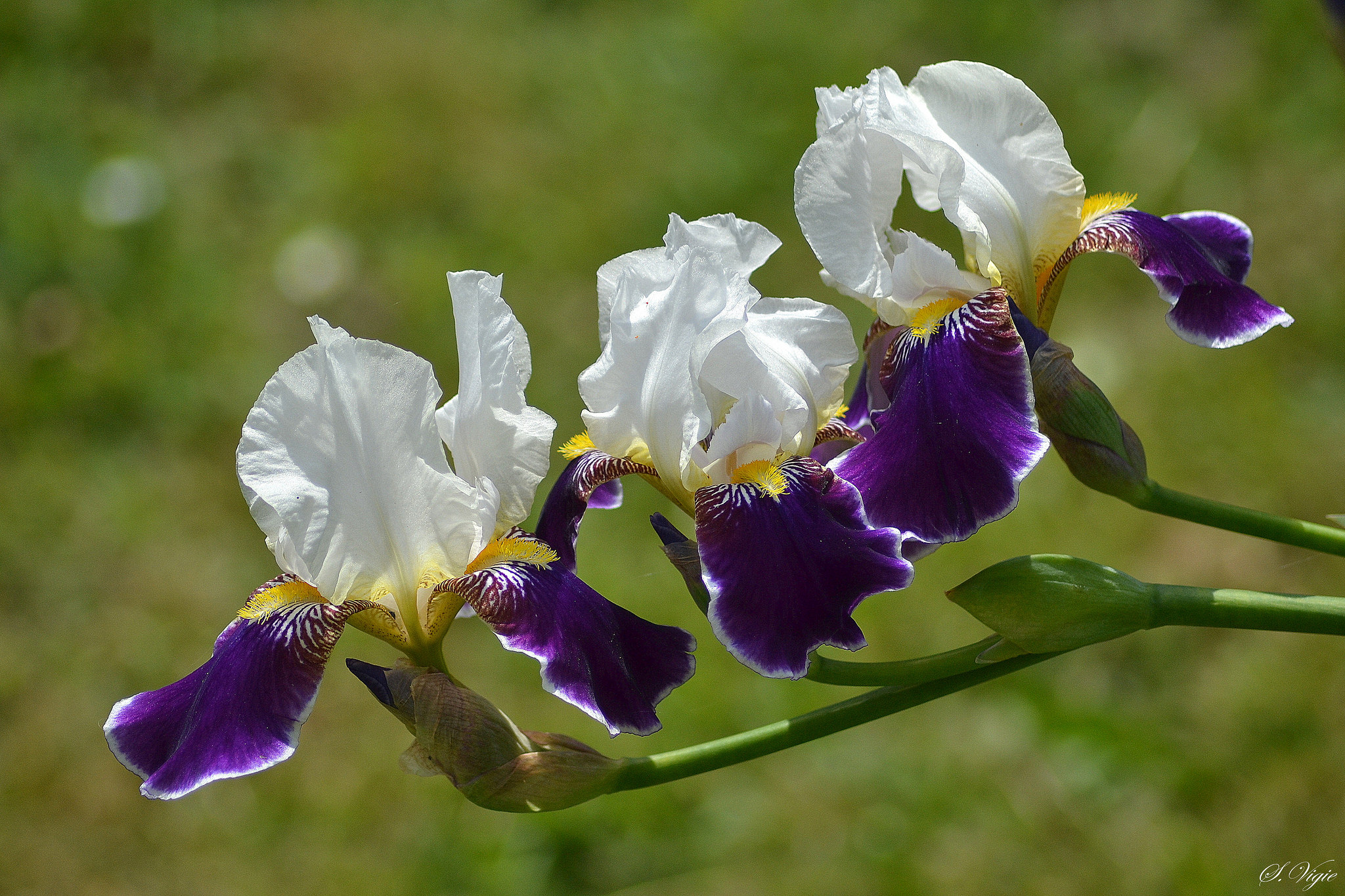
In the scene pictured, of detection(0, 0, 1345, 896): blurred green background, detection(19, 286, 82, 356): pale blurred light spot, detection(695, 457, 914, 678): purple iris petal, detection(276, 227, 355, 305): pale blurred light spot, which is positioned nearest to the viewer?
detection(695, 457, 914, 678): purple iris petal

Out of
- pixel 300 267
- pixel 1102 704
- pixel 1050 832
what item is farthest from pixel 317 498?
pixel 300 267

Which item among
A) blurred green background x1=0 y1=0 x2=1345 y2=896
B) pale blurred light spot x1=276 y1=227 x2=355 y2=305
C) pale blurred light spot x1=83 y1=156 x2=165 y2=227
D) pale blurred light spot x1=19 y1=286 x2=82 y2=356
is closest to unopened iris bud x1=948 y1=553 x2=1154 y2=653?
blurred green background x1=0 y1=0 x2=1345 y2=896

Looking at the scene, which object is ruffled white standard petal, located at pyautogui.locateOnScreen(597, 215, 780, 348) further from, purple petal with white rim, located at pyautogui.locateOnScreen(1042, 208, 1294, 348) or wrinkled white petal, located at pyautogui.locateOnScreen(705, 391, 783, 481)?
purple petal with white rim, located at pyautogui.locateOnScreen(1042, 208, 1294, 348)

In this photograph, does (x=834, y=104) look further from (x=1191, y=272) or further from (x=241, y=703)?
(x=241, y=703)

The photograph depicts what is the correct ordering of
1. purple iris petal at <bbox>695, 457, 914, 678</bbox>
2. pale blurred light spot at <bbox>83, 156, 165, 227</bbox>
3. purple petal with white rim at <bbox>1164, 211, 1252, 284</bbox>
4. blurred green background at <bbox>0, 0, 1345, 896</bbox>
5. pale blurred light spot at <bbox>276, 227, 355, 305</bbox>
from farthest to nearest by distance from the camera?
pale blurred light spot at <bbox>83, 156, 165, 227</bbox> → pale blurred light spot at <bbox>276, 227, 355, 305</bbox> → blurred green background at <bbox>0, 0, 1345, 896</bbox> → purple petal with white rim at <bbox>1164, 211, 1252, 284</bbox> → purple iris petal at <bbox>695, 457, 914, 678</bbox>

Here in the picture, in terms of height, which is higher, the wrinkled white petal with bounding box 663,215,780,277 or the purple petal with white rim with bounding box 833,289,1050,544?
the wrinkled white petal with bounding box 663,215,780,277

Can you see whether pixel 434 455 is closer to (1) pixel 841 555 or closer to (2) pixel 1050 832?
(1) pixel 841 555

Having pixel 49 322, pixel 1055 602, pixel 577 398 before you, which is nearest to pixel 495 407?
pixel 1055 602
